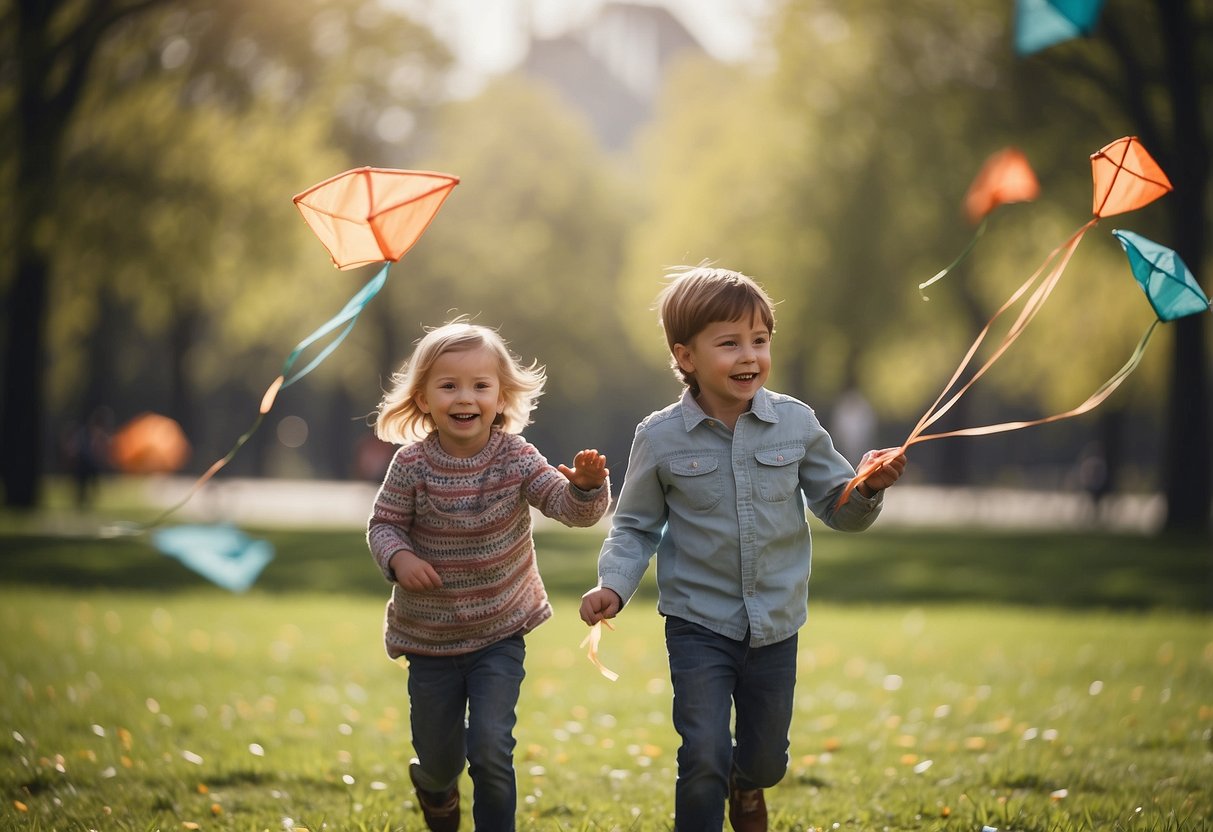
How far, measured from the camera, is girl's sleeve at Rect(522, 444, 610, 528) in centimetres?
416

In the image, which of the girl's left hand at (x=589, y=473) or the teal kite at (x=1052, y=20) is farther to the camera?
the teal kite at (x=1052, y=20)

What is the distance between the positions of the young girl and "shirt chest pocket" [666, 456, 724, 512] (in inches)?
9.5

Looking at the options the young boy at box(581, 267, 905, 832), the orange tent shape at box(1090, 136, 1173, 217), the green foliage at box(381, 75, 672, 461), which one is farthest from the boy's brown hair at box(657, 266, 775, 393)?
the green foliage at box(381, 75, 672, 461)

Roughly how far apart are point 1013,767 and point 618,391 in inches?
1577

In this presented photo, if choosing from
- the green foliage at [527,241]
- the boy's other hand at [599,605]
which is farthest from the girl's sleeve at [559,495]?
the green foliage at [527,241]

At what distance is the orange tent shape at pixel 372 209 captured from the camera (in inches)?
174

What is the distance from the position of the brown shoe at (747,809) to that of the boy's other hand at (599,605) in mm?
851

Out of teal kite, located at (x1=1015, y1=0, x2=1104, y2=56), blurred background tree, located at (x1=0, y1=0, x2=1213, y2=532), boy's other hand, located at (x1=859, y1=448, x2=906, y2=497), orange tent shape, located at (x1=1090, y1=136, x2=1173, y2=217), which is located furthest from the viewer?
blurred background tree, located at (x1=0, y1=0, x2=1213, y2=532)

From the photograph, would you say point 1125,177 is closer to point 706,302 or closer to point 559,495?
point 706,302

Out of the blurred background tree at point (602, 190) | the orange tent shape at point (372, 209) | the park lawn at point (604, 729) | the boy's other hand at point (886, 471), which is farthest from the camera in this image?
the blurred background tree at point (602, 190)

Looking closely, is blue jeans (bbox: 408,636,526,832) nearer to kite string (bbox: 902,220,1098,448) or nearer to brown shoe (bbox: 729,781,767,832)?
brown shoe (bbox: 729,781,767,832)

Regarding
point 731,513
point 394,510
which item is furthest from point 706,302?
point 394,510

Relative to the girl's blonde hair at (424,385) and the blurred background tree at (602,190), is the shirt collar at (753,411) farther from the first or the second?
the blurred background tree at (602,190)

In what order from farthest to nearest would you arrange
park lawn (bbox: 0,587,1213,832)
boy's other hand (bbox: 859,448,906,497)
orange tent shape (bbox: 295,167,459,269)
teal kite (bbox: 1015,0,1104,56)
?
teal kite (bbox: 1015,0,1104,56) < park lawn (bbox: 0,587,1213,832) < orange tent shape (bbox: 295,167,459,269) < boy's other hand (bbox: 859,448,906,497)
